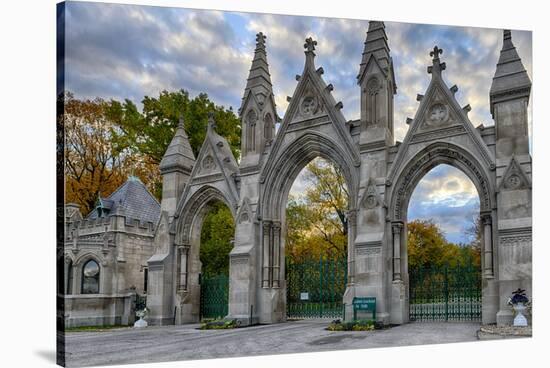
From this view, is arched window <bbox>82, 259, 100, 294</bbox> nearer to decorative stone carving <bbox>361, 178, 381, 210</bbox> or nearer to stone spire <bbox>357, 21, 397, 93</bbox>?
decorative stone carving <bbox>361, 178, 381, 210</bbox>

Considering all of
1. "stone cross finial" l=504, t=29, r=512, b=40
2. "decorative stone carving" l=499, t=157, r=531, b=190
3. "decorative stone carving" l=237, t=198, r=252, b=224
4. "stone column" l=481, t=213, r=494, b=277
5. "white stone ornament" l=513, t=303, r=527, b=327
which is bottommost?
"white stone ornament" l=513, t=303, r=527, b=327

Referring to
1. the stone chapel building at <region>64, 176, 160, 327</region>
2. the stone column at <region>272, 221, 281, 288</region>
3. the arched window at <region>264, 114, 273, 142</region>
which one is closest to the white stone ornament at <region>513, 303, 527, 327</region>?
the stone column at <region>272, 221, 281, 288</region>

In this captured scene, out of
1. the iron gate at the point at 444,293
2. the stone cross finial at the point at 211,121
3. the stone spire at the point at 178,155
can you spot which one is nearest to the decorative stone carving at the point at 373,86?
the iron gate at the point at 444,293

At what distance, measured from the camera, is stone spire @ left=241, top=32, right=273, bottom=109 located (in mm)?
16578

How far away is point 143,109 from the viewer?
58.3 feet

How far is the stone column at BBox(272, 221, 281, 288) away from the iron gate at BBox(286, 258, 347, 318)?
0.86m

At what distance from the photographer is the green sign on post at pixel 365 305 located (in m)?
13.7

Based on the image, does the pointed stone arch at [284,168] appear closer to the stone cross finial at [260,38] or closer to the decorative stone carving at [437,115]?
the stone cross finial at [260,38]

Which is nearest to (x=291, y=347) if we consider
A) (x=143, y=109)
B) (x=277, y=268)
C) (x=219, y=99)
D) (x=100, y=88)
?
(x=277, y=268)

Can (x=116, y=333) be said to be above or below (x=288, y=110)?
below

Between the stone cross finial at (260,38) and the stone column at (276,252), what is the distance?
14.7 feet

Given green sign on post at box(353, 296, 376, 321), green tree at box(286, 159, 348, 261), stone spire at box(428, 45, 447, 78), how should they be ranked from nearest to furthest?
green sign on post at box(353, 296, 376, 321)
stone spire at box(428, 45, 447, 78)
green tree at box(286, 159, 348, 261)

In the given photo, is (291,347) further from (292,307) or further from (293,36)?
(293,36)

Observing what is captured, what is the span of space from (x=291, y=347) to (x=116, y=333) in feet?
15.8
